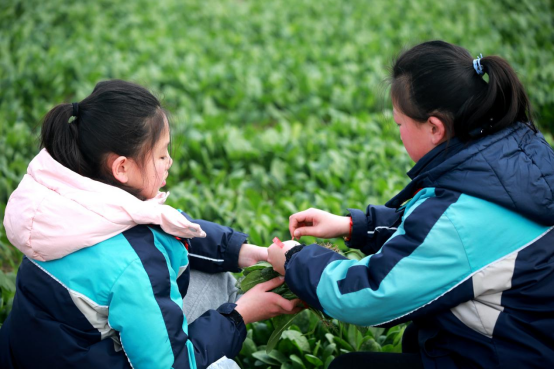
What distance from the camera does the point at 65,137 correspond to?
199 centimetres

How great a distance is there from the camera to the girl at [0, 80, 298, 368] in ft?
6.11

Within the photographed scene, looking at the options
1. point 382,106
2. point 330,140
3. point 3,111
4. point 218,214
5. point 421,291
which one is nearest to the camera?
point 421,291

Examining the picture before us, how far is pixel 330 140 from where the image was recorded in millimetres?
4777

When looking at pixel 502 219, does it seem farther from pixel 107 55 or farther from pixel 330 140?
pixel 107 55

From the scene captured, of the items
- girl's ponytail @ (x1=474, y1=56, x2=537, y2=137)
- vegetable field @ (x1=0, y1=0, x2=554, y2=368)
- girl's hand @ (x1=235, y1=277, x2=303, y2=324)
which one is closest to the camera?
girl's ponytail @ (x1=474, y1=56, x2=537, y2=137)

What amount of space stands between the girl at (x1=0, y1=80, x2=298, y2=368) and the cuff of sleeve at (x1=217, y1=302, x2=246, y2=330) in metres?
0.11

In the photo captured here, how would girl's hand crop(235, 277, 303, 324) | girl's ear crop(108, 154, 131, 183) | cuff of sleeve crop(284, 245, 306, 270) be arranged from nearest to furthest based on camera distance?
1. girl's ear crop(108, 154, 131, 183)
2. cuff of sleeve crop(284, 245, 306, 270)
3. girl's hand crop(235, 277, 303, 324)

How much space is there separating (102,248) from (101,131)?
408 mm

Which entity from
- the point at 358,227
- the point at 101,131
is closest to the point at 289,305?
the point at 358,227

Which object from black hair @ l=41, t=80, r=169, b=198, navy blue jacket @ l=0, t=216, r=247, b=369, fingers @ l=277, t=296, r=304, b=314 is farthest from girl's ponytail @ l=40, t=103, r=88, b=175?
fingers @ l=277, t=296, r=304, b=314

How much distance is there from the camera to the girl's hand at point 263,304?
7.47ft

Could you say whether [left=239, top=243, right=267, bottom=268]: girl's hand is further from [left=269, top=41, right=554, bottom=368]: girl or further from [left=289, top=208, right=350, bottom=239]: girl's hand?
[left=269, top=41, right=554, bottom=368]: girl

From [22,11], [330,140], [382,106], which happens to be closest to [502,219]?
[330,140]

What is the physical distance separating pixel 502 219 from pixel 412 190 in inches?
14.8
